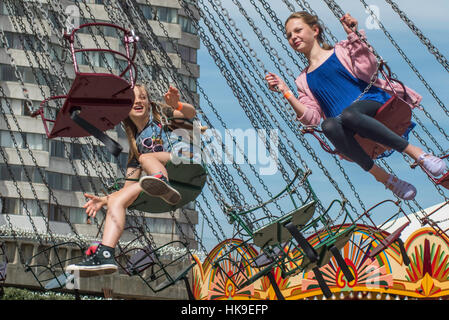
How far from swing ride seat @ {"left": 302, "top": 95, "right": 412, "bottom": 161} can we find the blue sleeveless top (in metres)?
0.15

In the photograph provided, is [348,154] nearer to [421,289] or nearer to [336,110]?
[336,110]

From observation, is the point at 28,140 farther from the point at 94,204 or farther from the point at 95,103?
the point at 95,103

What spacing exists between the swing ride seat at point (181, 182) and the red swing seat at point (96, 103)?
0.89 meters

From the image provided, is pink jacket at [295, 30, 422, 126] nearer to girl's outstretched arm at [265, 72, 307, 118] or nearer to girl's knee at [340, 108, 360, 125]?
girl's outstretched arm at [265, 72, 307, 118]

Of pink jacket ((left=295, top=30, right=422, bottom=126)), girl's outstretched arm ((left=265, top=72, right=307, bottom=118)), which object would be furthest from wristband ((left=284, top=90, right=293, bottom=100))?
pink jacket ((left=295, top=30, right=422, bottom=126))

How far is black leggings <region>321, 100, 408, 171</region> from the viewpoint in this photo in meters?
9.56

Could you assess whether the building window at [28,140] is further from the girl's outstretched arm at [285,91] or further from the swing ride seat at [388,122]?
the swing ride seat at [388,122]

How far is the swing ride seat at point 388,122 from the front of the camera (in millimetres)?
9695

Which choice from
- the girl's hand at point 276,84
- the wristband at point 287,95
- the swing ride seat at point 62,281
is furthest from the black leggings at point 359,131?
the swing ride seat at point 62,281

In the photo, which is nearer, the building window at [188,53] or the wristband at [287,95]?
the wristband at [287,95]
